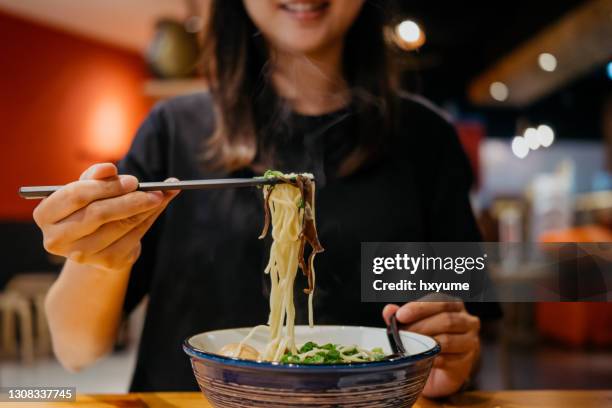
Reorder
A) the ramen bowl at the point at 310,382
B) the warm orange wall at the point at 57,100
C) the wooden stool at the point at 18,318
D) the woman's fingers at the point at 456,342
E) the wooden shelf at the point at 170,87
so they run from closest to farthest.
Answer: the ramen bowl at the point at 310,382
the woman's fingers at the point at 456,342
the warm orange wall at the point at 57,100
the wooden shelf at the point at 170,87
the wooden stool at the point at 18,318

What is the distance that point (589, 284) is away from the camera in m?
0.67

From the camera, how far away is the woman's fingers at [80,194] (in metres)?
0.63

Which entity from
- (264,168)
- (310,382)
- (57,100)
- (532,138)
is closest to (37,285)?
(57,100)

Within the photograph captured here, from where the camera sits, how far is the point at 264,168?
0.97 metres

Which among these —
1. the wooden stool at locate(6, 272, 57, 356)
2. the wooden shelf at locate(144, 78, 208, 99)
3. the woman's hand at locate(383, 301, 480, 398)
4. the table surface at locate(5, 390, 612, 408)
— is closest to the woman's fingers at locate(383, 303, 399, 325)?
the woman's hand at locate(383, 301, 480, 398)

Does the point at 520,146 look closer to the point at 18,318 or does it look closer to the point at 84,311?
the point at 84,311

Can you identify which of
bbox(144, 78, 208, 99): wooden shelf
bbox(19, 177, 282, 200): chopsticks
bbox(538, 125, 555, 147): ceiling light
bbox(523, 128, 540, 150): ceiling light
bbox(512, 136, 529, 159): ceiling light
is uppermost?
bbox(144, 78, 208, 99): wooden shelf

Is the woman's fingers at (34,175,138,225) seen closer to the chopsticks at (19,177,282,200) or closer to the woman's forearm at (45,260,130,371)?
the chopsticks at (19,177,282,200)

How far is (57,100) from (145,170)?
229 centimetres

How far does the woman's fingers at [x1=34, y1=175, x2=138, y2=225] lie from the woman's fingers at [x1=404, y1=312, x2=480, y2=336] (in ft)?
1.28

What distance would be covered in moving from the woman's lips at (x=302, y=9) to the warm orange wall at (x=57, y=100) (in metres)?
0.51

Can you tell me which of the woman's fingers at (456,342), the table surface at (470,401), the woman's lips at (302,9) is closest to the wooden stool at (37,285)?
the table surface at (470,401)

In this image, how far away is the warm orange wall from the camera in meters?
2.23

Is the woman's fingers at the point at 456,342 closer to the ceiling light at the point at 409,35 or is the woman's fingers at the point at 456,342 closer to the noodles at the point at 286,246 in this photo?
the noodles at the point at 286,246
